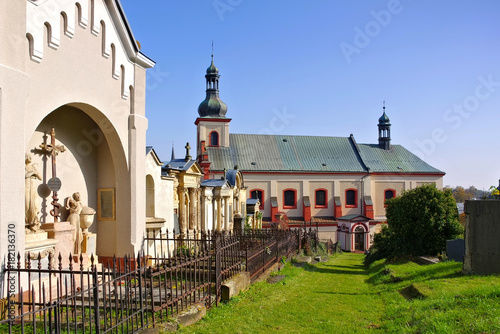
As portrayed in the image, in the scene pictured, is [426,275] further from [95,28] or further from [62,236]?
[95,28]

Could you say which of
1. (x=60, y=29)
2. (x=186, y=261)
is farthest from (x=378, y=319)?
(x=60, y=29)

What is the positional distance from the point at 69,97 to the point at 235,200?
54.5 ft

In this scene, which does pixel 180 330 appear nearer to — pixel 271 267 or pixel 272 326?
pixel 272 326

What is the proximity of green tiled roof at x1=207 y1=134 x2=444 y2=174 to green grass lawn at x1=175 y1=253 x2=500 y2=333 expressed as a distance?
3035 centimetres

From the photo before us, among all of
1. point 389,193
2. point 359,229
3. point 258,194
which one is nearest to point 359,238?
point 359,229

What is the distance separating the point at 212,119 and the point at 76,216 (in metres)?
32.2

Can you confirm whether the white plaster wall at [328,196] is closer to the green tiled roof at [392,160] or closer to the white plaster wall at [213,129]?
the green tiled roof at [392,160]

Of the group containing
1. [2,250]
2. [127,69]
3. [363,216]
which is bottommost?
[363,216]

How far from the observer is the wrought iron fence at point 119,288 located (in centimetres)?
539

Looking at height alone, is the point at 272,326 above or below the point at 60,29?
below

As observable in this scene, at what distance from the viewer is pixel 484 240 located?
37.7ft

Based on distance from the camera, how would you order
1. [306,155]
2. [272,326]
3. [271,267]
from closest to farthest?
1. [272,326]
2. [271,267]
3. [306,155]

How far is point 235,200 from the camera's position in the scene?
2470 centimetres

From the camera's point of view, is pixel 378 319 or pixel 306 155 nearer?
pixel 378 319
